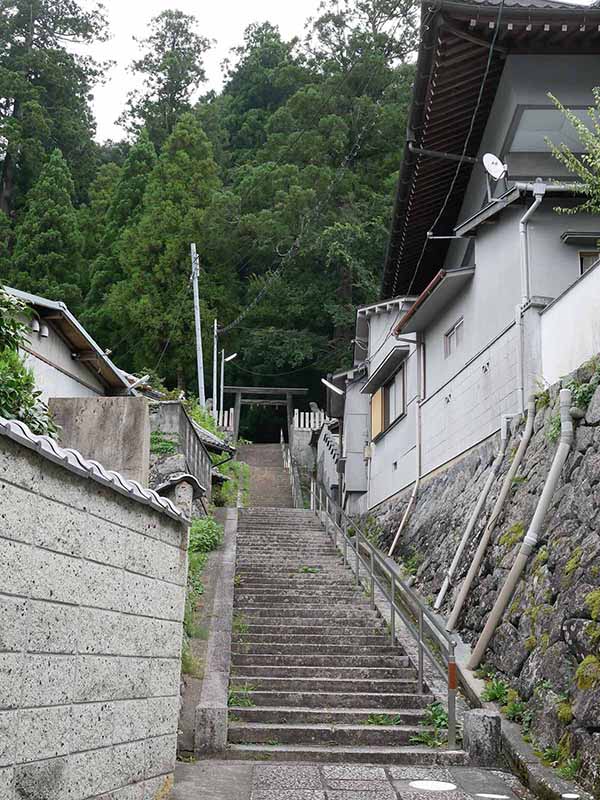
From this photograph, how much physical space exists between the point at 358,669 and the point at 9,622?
6912mm

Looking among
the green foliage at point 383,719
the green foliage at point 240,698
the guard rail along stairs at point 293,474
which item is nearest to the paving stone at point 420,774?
the green foliage at point 383,719

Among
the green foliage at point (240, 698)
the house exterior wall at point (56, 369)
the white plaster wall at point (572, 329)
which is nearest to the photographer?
the white plaster wall at point (572, 329)

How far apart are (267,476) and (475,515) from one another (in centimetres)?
2194

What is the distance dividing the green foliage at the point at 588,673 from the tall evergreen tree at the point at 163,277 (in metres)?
29.6

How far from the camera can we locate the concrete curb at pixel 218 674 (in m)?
7.50

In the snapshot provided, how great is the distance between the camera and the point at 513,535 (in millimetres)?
9188

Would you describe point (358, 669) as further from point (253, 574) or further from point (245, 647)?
point (253, 574)

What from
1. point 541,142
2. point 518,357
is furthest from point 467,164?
point 518,357

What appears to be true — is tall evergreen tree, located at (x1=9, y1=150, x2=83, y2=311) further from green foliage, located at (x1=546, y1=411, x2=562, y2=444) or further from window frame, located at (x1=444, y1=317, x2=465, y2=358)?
green foliage, located at (x1=546, y1=411, x2=562, y2=444)

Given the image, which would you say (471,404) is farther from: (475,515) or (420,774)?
(420,774)

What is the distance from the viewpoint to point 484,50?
12031 mm

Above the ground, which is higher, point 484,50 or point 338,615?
point 484,50

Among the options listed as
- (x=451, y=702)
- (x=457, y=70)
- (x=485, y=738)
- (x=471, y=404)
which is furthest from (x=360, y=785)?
(x=457, y=70)

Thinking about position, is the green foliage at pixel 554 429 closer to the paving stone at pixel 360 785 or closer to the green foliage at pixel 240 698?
the paving stone at pixel 360 785
